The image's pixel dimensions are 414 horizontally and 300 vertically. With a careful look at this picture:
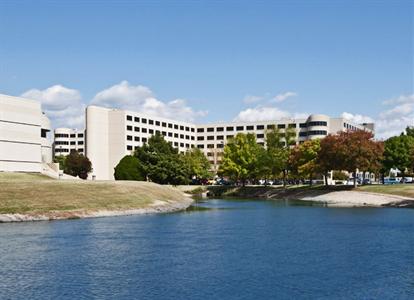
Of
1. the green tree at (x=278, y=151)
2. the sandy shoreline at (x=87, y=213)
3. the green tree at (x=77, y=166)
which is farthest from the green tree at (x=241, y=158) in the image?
the sandy shoreline at (x=87, y=213)

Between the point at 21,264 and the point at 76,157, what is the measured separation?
156 meters

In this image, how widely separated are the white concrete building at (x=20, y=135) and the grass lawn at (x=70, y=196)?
107ft

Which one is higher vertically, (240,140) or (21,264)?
(240,140)

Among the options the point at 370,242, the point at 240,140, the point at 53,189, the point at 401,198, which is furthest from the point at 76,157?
the point at 370,242

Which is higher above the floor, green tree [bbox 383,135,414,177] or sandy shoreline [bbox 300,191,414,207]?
green tree [bbox 383,135,414,177]

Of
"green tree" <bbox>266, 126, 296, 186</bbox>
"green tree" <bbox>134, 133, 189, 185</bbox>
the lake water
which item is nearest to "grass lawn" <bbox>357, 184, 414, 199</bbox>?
"green tree" <bbox>266, 126, 296, 186</bbox>

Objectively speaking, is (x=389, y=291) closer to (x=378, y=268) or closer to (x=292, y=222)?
(x=378, y=268)

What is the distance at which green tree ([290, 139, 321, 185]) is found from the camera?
152 metres

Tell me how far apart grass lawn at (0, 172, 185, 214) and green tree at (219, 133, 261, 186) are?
5722 centimetres

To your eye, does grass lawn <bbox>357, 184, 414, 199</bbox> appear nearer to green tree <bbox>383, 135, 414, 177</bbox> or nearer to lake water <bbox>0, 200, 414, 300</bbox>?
green tree <bbox>383, 135, 414, 177</bbox>

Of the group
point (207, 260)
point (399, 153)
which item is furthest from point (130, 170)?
point (207, 260)

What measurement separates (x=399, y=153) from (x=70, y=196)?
333 ft

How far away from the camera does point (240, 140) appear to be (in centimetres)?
17262

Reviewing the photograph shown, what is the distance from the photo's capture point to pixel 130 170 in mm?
157875
